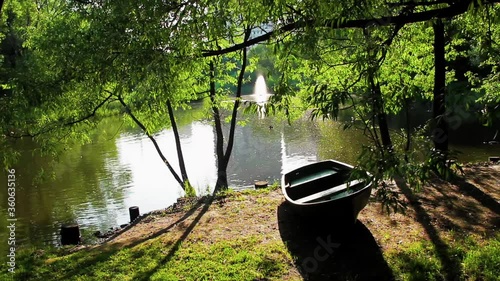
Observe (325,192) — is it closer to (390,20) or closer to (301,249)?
(301,249)

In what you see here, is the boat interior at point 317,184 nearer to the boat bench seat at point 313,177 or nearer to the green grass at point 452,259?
the boat bench seat at point 313,177

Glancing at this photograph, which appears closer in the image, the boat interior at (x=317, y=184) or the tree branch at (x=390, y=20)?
the tree branch at (x=390, y=20)

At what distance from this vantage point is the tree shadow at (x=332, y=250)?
19.5ft

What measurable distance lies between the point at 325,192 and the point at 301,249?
5.58ft

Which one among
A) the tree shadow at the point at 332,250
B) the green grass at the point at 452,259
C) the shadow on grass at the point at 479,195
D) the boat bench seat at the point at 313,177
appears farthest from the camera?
the boat bench seat at the point at 313,177

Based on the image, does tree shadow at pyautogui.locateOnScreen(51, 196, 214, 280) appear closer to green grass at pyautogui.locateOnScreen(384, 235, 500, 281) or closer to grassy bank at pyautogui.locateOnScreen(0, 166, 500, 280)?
grassy bank at pyautogui.locateOnScreen(0, 166, 500, 280)

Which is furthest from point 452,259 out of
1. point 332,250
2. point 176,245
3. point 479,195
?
point 176,245

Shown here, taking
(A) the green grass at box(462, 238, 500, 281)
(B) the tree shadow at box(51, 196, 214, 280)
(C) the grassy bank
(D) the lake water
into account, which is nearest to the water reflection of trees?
(D) the lake water

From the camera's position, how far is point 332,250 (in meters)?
6.63

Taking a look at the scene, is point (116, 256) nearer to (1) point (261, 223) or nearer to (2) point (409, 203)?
(1) point (261, 223)

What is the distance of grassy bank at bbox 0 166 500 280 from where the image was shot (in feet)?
19.6

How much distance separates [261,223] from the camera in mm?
8164

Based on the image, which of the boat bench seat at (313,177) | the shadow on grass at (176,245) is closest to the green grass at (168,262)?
the shadow on grass at (176,245)

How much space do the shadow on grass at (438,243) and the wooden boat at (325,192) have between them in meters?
1.23
